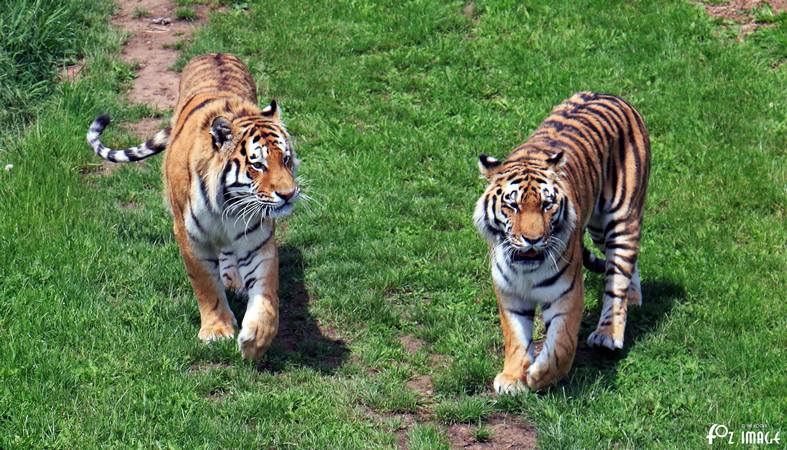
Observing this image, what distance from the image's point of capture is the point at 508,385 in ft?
20.5

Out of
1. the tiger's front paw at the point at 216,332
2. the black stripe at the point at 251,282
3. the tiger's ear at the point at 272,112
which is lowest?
the tiger's front paw at the point at 216,332

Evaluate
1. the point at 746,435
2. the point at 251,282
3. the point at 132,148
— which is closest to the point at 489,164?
the point at 251,282

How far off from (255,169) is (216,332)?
1100 millimetres

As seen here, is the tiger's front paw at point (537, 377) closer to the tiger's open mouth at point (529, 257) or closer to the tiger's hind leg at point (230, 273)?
the tiger's open mouth at point (529, 257)

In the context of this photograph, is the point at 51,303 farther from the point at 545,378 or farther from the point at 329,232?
the point at 545,378

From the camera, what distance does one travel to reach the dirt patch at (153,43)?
10.3 metres

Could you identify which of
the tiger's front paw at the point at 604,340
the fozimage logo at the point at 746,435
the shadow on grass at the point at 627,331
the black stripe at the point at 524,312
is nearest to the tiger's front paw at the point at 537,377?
the shadow on grass at the point at 627,331

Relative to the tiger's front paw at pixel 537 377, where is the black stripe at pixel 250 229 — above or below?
above

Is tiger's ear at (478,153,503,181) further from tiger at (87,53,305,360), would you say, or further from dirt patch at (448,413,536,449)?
dirt patch at (448,413,536,449)

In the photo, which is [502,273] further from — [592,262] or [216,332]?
[216,332]

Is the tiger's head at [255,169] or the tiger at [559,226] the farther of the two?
the tiger's head at [255,169]

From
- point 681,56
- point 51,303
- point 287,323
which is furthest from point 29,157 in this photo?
point 681,56

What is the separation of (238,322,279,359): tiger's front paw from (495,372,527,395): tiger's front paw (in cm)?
131

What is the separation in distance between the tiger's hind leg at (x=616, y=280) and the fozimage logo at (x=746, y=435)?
3.16 feet
